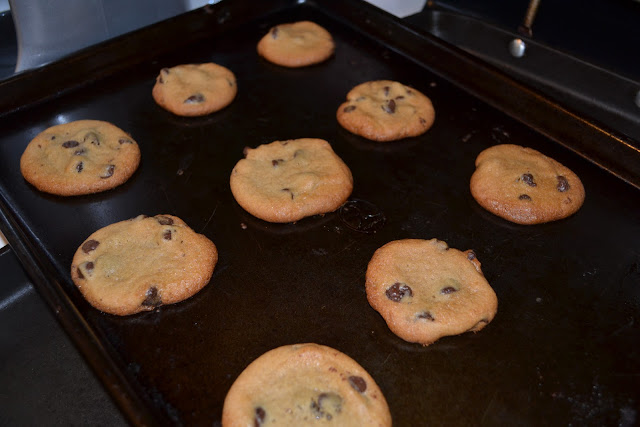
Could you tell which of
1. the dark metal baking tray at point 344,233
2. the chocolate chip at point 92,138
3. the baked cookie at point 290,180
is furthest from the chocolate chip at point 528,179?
the chocolate chip at point 92,138

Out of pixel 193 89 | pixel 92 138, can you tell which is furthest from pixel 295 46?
pixel 92 138

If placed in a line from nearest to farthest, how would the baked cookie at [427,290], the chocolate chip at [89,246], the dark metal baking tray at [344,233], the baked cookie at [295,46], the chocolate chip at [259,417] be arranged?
1. the chocolate chip at [259,417]
2. the dark metal baking tray at [344,233]
3. the baked cookie at [427,290]
4. the chocolate chip at [89,246]
5. the baked cookie at [295,46]

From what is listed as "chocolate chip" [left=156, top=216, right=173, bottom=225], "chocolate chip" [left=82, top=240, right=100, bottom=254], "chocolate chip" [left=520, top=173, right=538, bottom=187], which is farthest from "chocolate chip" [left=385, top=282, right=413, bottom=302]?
"chocolate chip" [left=82, top=240, right=100, bottom=254]

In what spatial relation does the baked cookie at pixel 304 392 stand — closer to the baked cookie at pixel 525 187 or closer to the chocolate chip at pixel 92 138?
the baked cookie at pixel 525 187

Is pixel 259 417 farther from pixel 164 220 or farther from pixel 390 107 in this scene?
pixel 390 107

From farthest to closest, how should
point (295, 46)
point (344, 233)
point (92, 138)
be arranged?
point (295, 46) → point (92, 138) → point (344, 233)

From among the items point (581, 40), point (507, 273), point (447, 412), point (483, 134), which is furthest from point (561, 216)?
point (581, 40)
